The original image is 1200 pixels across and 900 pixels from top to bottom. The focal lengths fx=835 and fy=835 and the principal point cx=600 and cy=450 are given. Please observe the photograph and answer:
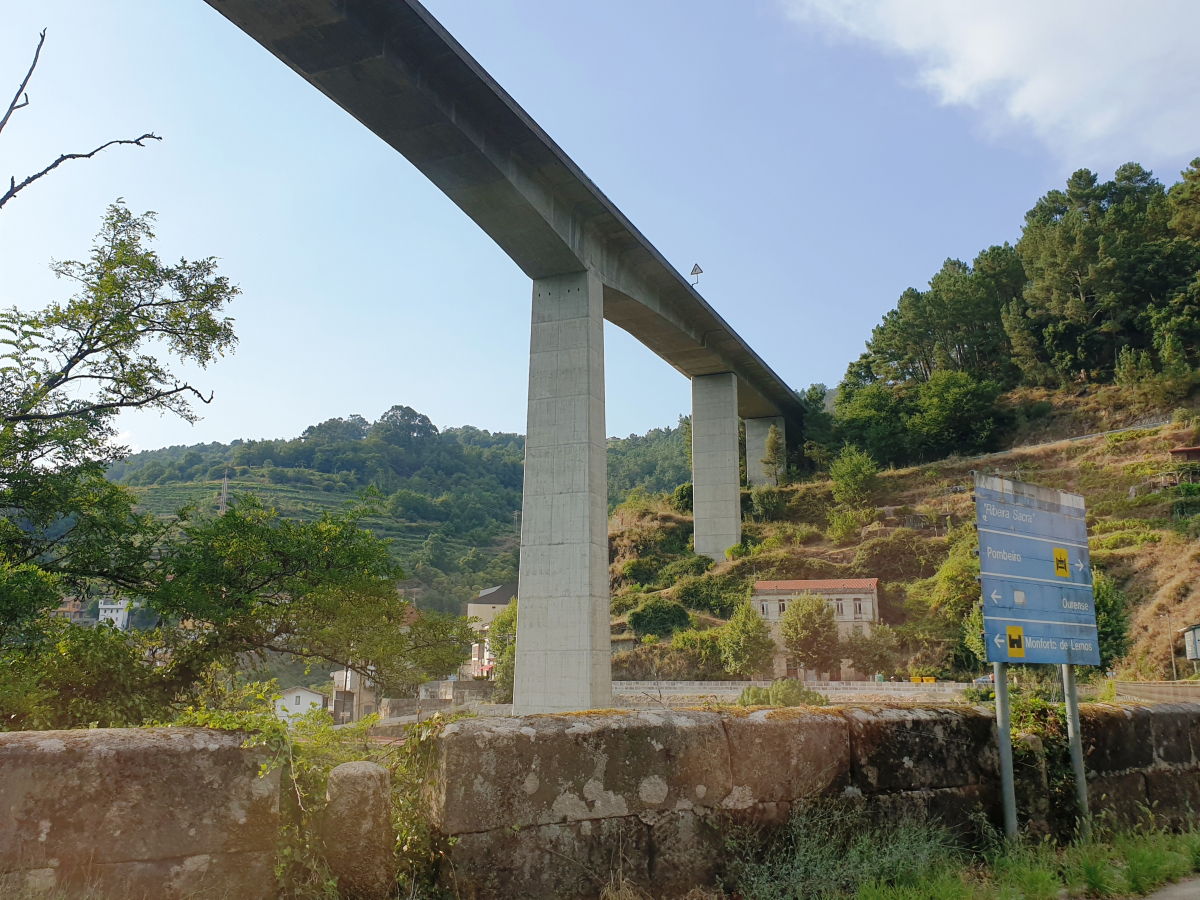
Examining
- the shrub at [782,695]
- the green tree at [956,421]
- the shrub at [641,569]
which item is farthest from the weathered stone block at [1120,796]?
the green tree at [956,421]

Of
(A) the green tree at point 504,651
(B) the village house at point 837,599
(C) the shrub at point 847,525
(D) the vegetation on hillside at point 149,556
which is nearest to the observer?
(D) the vegetation on hillside at point 149,556

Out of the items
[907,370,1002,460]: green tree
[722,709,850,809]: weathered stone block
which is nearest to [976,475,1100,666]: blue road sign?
[722,709,850,809]: weathered stone block

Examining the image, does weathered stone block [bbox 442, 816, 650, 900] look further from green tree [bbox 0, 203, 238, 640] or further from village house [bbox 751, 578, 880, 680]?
village house [bbox 751, 578, 880, 680]

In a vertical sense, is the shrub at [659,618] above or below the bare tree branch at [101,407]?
below

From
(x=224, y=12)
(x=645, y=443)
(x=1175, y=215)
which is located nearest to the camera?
(x=224, y=12)

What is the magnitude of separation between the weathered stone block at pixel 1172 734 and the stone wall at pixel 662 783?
4.29 feet

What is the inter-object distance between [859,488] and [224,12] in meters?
41.0

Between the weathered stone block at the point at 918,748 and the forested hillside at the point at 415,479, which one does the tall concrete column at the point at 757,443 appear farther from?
the weathered stone block at the point at 918,748

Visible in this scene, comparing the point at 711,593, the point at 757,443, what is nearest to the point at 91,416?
the point at 711,593

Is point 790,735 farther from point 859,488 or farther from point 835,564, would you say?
point 859,488

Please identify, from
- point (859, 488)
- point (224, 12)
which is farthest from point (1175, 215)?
point (224, 12)

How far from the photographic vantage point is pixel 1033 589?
4801 mm

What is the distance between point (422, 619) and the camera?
33.1 ft

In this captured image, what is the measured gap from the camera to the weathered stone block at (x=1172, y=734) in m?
4.98
